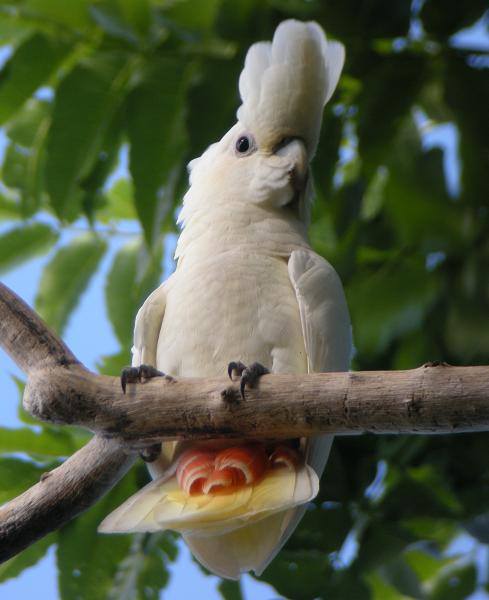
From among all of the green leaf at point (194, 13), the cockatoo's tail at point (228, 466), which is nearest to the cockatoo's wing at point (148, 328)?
the cockatoo's tail at point (228, 466)

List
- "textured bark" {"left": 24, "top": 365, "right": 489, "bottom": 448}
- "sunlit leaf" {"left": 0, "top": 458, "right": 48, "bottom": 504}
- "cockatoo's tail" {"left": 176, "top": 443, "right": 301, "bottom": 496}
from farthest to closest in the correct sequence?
"sunlit leaf" {"left": 0, "top": 458, "right": 48, "bottom": 504}
"cockatoo's tail" {"left": 176, "top": 443, "right": 301, "bottom": 496}
"textured bark" {"left": 24, "top": 365, "right": 489, "bottom": 448}

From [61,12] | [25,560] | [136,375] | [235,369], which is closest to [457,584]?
[25,560]

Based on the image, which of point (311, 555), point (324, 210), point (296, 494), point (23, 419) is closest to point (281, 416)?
point (296, 494)

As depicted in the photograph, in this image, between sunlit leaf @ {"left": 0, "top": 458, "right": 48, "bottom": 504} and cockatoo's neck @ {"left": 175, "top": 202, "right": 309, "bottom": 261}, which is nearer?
cockatoo's neck @ {"left": 175, "top": 202, "right": 309, "bottom": 261}

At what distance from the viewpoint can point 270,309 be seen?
68.5 inches

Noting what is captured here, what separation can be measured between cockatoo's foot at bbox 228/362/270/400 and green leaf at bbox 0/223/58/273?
52.9 inches

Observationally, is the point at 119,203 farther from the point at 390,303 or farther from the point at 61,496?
the point at 61,496

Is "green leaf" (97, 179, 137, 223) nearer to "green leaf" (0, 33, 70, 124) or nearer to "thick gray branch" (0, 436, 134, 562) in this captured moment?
"green leaf" (0, 33, 70, 124)

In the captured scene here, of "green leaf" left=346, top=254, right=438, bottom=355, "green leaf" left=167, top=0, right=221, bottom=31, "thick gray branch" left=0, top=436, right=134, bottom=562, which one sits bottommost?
"thick gray branch" left=0, top=436, right=134, bottom=562

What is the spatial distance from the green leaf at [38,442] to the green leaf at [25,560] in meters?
0.21

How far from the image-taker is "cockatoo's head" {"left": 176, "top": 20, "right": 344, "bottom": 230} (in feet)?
6.23

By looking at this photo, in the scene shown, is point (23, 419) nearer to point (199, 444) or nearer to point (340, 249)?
point (199, 444)

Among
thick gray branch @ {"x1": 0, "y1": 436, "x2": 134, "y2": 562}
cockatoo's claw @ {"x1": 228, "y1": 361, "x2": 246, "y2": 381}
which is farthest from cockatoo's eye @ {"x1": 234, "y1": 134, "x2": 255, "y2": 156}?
thick gray branch @ {"x1": 0, "y1": 436, "x2": 134, "y2": 562}

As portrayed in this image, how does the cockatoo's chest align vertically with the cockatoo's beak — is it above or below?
below
